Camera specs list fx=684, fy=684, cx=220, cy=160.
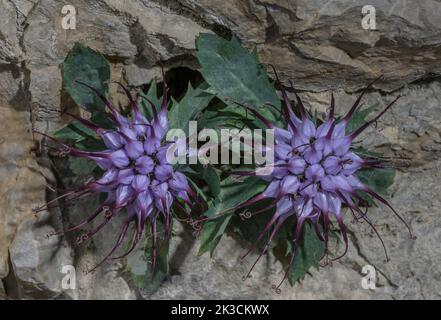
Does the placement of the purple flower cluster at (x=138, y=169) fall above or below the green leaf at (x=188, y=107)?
below

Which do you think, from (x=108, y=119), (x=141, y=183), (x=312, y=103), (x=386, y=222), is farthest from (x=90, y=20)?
(x=386, y=222)

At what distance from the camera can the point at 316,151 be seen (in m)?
3.18

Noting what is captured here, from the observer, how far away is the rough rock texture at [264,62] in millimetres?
3646

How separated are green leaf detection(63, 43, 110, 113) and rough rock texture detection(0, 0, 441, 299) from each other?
0.19 metres

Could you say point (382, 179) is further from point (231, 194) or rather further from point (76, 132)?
point (76, 132)

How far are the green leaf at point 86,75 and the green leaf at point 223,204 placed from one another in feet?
2.63

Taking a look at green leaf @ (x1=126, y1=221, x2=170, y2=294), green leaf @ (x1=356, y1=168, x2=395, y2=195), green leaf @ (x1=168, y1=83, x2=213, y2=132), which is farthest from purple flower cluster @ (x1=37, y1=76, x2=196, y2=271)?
green leaf @ (x1=356, y1=168, x2=395, y2=195)

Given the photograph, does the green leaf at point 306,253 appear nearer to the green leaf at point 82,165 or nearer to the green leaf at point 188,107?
the green leaf at point 188,107

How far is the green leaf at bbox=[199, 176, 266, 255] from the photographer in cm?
357

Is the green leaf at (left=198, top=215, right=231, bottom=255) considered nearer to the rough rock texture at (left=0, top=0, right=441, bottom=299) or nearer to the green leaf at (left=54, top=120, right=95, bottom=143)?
the rough rock texture at (left=0, top=0, right=441, bottom=299)

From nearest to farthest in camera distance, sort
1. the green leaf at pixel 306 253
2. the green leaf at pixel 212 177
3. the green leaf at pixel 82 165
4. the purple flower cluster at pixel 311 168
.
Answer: the purple flower cluster at pixel 311 168 < the green leaf at pixel 212 177 < the green leaf at pixel 82 165 < the green leaf at pixel 306 253

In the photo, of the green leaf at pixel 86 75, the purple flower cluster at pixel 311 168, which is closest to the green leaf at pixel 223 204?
the purple flower cluster at pixel 311 168

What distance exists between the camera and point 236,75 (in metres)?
3.64

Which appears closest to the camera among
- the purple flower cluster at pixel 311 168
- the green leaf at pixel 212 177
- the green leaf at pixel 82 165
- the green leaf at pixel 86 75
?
the purple flower cluster at pixel 311 168
